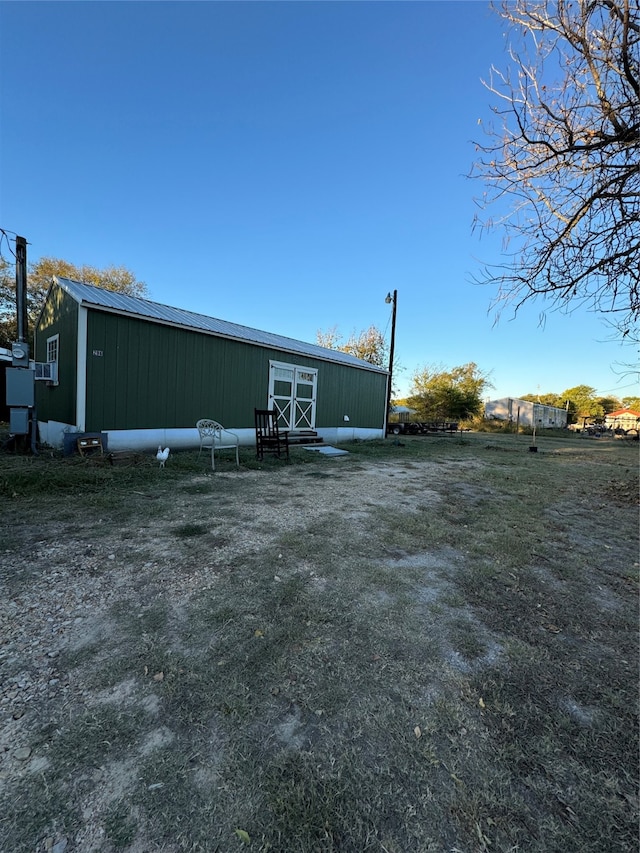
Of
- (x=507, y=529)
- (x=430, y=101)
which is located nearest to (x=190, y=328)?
(x=430, y=101)

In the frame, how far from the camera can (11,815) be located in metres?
0.92

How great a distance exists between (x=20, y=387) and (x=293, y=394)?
623 centimetres

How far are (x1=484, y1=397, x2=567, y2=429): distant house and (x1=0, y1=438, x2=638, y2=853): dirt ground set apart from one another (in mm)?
34679

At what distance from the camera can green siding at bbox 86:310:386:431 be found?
643cm

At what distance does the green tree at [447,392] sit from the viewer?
25000 millimetres

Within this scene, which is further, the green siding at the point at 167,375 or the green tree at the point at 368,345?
the green tree at the point at 368,345

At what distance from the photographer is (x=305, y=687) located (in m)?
1.42

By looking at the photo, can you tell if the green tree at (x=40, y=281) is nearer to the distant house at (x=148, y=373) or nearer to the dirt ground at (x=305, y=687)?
the distant house at (x=148, y=373)

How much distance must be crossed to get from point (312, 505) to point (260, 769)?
9.91 ft

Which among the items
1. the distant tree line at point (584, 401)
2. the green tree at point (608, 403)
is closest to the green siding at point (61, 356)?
the distant tree line at point (584, 401)

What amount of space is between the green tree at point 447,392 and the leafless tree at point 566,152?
22.0 meters

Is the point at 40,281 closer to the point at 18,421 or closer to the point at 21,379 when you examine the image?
the point at 21,379

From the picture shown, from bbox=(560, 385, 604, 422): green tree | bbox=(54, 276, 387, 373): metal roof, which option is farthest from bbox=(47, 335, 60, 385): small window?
bbox=(560, 385, 604, 422): green tree

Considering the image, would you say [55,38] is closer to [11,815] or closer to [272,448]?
[272,448]
